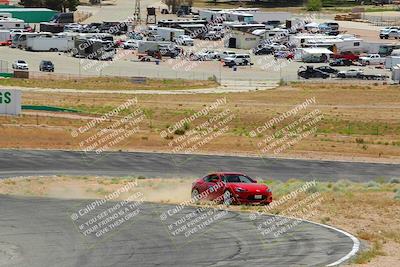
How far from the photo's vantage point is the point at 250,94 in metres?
81.8

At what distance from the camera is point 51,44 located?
113250 mm

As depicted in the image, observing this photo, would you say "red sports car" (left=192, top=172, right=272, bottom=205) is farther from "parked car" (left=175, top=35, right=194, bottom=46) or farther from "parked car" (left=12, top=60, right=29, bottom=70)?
"parked car" (left=175, top=35, right=194, bottom=46)

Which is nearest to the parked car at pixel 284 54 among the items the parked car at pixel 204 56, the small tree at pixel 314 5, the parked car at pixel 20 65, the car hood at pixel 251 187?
the parked car at pixel 204 56

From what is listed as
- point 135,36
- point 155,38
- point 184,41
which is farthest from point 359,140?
point 135,36

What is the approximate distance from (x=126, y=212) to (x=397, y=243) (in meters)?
8.73

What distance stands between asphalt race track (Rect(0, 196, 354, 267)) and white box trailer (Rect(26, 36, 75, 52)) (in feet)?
281

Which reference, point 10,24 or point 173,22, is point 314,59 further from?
point 10,24

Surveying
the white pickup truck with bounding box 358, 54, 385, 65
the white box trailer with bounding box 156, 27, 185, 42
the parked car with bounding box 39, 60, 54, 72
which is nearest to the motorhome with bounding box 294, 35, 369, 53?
the white pickup truck with bounding box 358, 54, 385, 65

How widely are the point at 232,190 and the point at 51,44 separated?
84374 mm

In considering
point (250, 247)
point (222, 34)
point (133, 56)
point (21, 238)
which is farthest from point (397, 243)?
point (222, 34)

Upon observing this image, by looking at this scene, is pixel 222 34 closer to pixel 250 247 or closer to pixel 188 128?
pixel 188 128

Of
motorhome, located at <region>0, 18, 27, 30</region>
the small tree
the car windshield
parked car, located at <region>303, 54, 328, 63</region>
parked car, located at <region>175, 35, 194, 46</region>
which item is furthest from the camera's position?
the small tree

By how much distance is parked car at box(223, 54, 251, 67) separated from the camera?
348ft

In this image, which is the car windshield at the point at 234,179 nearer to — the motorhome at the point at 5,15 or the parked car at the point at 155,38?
the parked car at the point at 155,38
